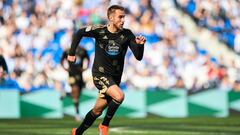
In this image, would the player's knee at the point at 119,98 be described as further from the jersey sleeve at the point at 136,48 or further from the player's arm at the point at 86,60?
the player's arm at the point at 86,60

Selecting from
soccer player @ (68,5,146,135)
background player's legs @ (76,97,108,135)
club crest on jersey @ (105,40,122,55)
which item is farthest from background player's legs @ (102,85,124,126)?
club crest on jersey @ (105,40,122,55)

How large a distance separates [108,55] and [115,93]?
1.84ft

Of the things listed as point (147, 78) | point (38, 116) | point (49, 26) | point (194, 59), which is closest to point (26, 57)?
point (49, 26)

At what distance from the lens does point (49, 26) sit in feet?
71.5

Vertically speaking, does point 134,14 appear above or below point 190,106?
above

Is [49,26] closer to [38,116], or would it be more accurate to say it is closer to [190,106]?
[38,116]

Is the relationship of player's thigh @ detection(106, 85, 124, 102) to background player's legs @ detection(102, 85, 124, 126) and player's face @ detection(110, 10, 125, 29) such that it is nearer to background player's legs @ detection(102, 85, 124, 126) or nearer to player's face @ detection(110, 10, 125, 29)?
background player's legs @ detection(102, 85, 124, 126)

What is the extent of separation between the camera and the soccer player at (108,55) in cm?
877

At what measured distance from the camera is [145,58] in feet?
68.1

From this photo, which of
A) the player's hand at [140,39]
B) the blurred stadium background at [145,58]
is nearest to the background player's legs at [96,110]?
the player's hand at [140,39]

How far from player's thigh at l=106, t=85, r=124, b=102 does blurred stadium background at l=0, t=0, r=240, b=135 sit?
10606 millimetres

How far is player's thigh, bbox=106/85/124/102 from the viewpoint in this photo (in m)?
8.61

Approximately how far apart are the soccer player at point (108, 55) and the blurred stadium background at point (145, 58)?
10339mm

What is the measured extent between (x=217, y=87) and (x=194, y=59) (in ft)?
4.52
